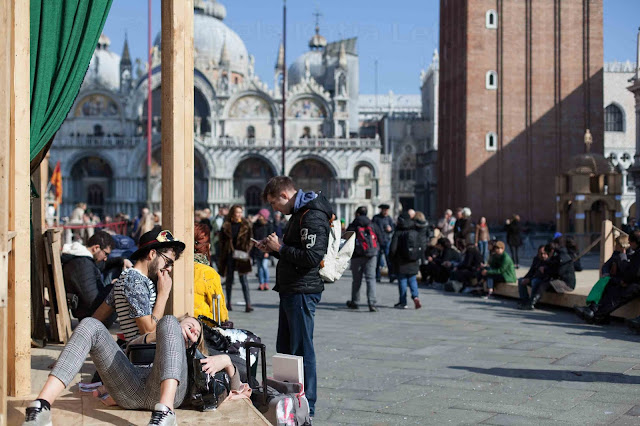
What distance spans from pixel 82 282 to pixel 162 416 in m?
3.69

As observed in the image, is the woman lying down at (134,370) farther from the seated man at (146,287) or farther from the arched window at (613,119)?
the arched window at (613,119)

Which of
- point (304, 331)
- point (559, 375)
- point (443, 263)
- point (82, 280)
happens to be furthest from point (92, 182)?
point (304, 331)

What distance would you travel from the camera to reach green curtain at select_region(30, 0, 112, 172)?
4.81 m

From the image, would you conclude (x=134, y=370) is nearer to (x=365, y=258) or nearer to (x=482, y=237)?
(x=365, y=258)

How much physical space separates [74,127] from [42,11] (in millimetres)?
50210

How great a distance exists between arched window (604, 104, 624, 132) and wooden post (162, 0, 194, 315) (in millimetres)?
49646

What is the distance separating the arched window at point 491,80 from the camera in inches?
1309

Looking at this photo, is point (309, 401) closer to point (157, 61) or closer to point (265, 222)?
point (265, 222)

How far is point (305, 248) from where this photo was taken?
4.92 metres

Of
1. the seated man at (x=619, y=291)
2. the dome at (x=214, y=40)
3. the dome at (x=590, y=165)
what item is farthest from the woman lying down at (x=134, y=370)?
the dome at (x=214, y=40)

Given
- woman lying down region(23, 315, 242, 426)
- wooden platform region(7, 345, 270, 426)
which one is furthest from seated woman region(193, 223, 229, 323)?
woman lying down region(23, 315, 242, 426)

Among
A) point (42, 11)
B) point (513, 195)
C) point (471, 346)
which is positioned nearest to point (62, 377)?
point (42, 11)

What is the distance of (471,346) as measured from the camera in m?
7.63

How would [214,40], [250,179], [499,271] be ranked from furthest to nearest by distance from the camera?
1. [214,40]
2. [250,179]
3. [499,271]
